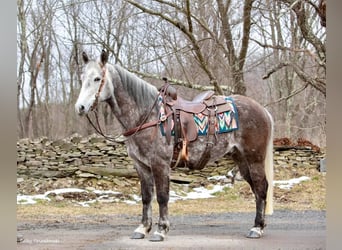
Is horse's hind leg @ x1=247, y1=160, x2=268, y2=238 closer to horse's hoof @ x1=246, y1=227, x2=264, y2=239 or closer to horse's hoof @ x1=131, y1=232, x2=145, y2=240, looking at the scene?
horse's hoof @ x1=246, y1=227, x2=264, y2=239

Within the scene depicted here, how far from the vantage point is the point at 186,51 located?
11.7ft

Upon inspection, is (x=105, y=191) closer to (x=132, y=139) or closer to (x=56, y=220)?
(x=56, y=220)

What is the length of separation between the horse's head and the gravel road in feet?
3.07

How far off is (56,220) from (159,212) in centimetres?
87

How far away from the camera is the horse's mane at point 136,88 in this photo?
303 centimetres

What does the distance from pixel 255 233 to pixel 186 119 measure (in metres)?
0.96

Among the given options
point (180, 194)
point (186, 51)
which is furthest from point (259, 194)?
Answer: point (186, 51)

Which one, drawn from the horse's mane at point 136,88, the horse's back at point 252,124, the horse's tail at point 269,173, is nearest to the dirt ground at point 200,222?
the horse's tail at point 269,173

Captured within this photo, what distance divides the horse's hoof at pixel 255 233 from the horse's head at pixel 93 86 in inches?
55.4

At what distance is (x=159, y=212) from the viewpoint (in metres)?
3.10

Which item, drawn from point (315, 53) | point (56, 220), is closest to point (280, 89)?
point (315, 53)

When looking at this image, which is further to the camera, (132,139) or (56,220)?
(56,220)

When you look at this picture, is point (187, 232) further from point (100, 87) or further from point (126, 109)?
point (100, 87)
